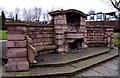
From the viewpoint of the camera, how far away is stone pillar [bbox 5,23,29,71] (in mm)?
5523

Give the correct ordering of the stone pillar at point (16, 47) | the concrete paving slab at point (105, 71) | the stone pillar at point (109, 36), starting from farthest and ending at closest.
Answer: the stone pillar at point (109, 36) < the concrete paving slab at point (105, 71) < the stone pillar at point (16, 47)

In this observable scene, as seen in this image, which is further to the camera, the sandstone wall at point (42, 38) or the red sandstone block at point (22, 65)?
the sandstone wall at point (42, 38)

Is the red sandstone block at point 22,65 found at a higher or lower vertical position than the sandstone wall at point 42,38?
lower

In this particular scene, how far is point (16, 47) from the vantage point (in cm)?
557

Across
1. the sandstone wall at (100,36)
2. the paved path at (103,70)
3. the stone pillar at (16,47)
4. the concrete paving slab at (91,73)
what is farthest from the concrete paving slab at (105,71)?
the sandstone wall at (100,36)

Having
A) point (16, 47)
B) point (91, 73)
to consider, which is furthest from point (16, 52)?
point (91, 73)

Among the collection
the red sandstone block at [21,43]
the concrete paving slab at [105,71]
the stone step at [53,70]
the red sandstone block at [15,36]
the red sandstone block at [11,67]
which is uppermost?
the red sandstone block at [15,36]

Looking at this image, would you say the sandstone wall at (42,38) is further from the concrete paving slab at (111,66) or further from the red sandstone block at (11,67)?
the concrete paving slab at (111,66)

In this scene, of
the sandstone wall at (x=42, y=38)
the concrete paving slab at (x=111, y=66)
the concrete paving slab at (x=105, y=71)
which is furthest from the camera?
the sandstone wall at (x=42, y=38)

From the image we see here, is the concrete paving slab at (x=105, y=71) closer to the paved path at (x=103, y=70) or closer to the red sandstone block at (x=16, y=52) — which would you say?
the paved path at (x=103, y=70)

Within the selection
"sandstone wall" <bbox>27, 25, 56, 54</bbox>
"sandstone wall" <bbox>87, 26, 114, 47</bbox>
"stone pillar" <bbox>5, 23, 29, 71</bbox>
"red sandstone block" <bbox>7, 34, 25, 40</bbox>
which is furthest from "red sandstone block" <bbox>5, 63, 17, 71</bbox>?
"sandstone wall" <bbox>87, 26, 114, 47</bbox>

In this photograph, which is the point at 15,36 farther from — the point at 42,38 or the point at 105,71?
the point at 105,71

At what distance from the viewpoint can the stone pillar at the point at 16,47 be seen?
5523mm

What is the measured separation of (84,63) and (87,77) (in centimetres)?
124
